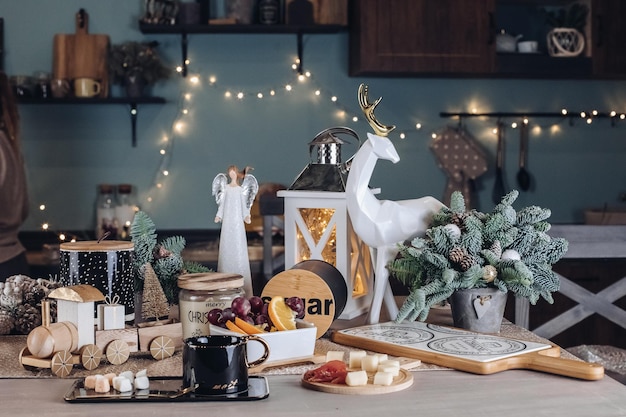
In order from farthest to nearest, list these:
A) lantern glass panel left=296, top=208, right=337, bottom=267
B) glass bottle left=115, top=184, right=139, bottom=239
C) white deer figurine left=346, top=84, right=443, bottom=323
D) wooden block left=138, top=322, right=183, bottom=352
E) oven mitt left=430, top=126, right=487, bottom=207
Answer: oven mitt left=430, top=126, right=487, bottom=207
glass bottle left=115, top=184, right=139, bottom=239
lantern glass panel left=296, top=208, right=337, bottom=267
white deer figurine left=346, top=84, right=443, bottom=323
wooden block left=138, top=322, right=183, bottom=352

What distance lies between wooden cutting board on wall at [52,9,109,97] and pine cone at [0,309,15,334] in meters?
2.55

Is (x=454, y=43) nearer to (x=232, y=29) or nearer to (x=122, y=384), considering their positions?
(x=232, y=29)

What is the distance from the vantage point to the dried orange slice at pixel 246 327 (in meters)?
1.46

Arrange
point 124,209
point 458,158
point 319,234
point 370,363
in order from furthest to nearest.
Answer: point 458,158 < point 124,209 < point 319,234 < point 370,363

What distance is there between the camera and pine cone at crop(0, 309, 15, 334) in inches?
68.4

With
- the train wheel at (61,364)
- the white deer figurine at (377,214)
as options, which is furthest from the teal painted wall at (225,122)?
the train wheel at (61,364)

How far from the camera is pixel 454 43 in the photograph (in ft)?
13.6

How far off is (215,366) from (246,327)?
0.59 feet

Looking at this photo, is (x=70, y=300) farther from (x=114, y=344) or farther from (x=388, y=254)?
(x=388, y=254)

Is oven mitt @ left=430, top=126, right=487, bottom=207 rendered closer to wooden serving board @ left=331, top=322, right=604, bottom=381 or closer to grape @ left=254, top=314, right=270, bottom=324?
wooden serving board @ left=331, top=322, right=604, bottom=381

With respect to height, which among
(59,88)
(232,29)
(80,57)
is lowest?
(59,88)

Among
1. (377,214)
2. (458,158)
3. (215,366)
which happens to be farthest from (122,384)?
(458,158)

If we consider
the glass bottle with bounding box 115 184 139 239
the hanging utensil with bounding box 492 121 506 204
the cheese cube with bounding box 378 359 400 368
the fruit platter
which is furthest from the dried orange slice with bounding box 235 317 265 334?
the hanging utensil with bounding box 492 121 506 204

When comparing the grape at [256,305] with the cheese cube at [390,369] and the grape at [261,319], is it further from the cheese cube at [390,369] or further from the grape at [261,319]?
the cheese cube at [390,369]
